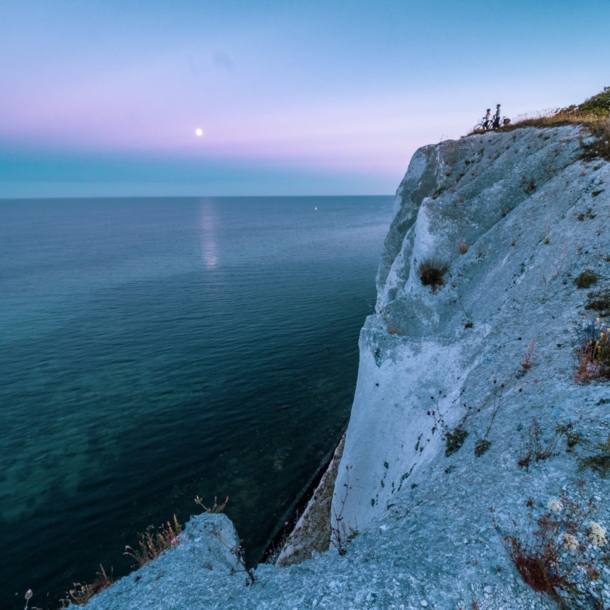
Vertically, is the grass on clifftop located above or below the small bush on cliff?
above

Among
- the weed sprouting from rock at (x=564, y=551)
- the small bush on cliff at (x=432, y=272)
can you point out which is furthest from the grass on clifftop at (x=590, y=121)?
the weed sprouting from rock at (x=564, y=551)

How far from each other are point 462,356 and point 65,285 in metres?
81.2

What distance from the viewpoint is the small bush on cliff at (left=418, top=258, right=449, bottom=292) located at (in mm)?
15992

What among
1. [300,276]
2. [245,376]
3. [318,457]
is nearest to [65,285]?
[300,276]

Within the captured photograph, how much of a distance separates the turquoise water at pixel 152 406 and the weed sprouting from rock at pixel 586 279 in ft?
74.3

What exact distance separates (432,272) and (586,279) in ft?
24.8

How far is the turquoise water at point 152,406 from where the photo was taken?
73.4ft

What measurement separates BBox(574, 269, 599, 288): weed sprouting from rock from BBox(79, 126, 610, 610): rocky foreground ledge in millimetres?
42

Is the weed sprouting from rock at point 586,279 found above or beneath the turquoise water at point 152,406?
above

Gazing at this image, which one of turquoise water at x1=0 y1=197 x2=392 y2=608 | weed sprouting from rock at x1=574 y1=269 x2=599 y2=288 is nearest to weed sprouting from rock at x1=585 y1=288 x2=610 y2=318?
weed sprouting from rock at x1=574 y1=269 x2=599 y2=288

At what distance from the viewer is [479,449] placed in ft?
22.9

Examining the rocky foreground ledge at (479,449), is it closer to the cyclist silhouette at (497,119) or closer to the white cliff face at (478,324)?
the white cliff face at (478,324)

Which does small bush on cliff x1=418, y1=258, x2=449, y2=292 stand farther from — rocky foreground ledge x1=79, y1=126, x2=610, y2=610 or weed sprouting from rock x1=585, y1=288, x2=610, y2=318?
weed sprouting from rock x1=585, y1=288, x2=610, y2=318

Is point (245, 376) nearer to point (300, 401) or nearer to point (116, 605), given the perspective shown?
point (300, 401)
